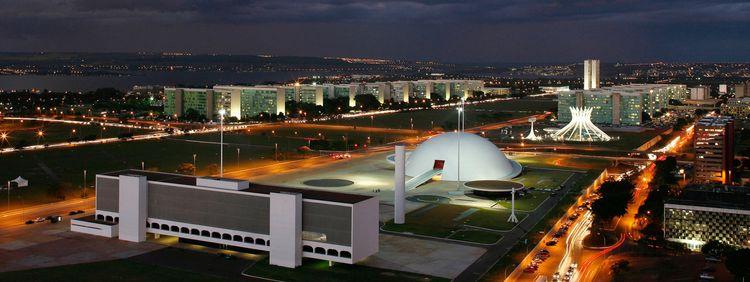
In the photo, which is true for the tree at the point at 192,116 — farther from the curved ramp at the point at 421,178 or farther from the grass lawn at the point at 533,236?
the grass lawn at the point at 533,236

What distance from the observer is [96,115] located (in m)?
98.4

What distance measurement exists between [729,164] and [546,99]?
98429mm

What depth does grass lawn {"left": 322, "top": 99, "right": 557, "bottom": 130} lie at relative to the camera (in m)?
90.6

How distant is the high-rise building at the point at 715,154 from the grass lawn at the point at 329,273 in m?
27.6

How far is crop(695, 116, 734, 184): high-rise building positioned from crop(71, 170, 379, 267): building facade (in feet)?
89.6

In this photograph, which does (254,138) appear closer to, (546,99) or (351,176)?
(351,176)

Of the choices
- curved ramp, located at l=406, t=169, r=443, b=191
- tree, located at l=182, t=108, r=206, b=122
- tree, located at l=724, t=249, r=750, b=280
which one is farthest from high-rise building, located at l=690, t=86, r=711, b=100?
tree, located at l=724, t=249, r=750, b=280

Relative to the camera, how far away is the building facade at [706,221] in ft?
102

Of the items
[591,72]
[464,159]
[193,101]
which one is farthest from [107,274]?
[591,72]

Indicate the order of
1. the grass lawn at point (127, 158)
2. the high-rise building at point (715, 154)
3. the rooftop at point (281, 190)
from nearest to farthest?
1. the rooftop at point (281, 190)
2. the grass lawn at point (127, 158)
3. the high-rise building at point (715, 154)

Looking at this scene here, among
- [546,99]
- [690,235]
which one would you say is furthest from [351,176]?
[546,99]

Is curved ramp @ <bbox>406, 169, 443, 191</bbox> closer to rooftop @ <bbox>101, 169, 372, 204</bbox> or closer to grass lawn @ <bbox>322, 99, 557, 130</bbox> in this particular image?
rooftop @ <bbox>101, 169, 372, 204</bbox>

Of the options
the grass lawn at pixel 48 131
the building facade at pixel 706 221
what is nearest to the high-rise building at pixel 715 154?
the building facade at pixel 706 221

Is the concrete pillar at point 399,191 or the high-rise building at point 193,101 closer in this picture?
the concrete pillar at point 399,191
